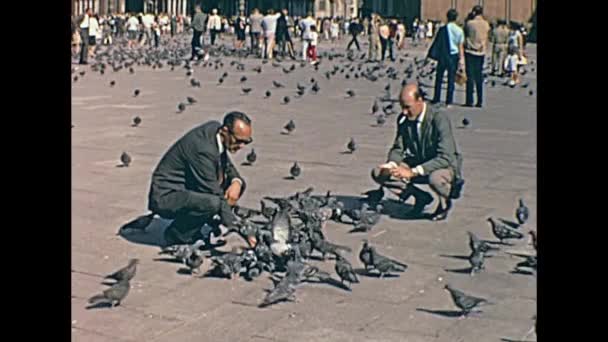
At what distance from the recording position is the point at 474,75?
14.8 meters

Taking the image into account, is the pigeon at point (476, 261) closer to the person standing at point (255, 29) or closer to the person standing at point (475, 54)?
the person standing at point (475, 54)

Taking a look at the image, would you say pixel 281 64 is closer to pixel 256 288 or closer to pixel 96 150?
pixel 96 150

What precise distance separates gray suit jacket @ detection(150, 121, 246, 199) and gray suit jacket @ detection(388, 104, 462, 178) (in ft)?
4.59

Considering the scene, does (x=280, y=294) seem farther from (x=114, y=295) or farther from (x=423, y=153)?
(x=423, y=153)

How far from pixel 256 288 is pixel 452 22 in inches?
384

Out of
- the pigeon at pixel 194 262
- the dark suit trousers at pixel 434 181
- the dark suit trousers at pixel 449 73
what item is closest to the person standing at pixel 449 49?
the dark suit trousers at pixel 449 73

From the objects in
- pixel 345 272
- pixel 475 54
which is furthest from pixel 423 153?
pixel 475 54

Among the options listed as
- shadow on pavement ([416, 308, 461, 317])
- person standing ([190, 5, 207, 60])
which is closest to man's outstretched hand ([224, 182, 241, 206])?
shadow on pavement ([416, 308, 461, 317])

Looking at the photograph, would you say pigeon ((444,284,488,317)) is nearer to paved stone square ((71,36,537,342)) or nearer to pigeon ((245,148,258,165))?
paved stone square ((71,36,537,342))

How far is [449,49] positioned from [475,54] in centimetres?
41

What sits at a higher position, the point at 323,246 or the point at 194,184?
the point at 194,184

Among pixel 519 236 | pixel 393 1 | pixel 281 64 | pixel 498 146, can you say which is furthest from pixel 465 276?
pixel 393 1

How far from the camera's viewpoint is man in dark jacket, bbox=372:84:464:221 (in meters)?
6.74
